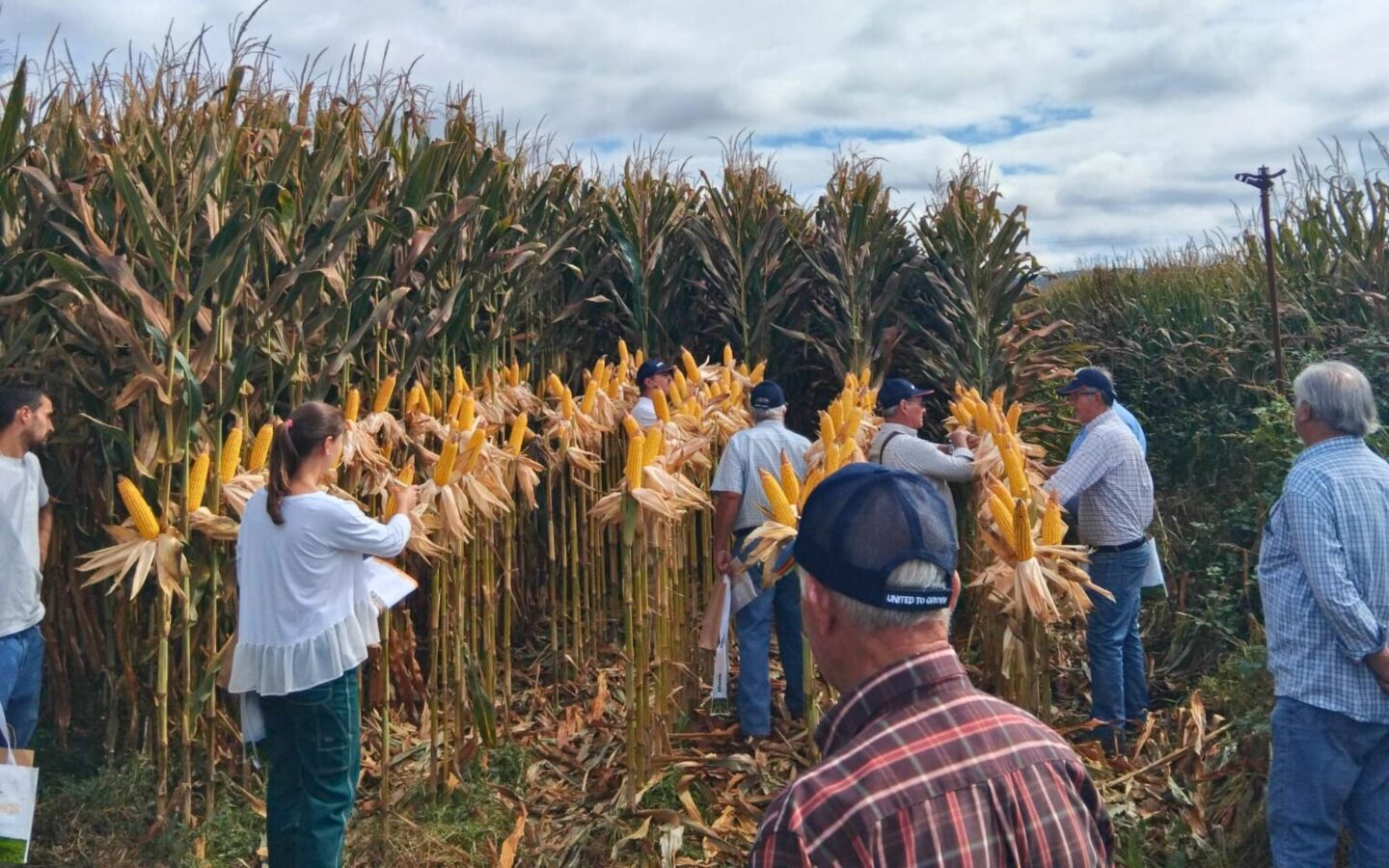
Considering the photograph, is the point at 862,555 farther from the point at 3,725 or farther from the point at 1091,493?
the point at 1091,493

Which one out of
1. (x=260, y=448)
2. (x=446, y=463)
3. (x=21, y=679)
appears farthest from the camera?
(x=446, y=463)

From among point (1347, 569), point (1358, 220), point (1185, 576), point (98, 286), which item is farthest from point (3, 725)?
point (1358, 220)

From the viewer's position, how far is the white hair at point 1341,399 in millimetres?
3068

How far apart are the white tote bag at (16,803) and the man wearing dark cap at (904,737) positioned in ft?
10.5

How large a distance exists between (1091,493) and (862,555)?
4259mm

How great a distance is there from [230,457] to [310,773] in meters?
1.34

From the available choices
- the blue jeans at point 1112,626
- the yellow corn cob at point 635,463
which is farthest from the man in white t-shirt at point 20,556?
the blue jeans at point 1112,626

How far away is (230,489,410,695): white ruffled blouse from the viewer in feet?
11.2

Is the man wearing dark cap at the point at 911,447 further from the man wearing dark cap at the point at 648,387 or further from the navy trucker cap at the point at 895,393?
the man wearing dark cap at the point at 648,387

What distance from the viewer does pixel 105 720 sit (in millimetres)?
4906

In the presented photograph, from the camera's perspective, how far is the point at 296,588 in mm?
3455

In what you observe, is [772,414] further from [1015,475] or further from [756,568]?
[1015,475]

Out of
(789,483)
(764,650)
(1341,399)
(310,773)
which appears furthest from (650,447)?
(1341,399)

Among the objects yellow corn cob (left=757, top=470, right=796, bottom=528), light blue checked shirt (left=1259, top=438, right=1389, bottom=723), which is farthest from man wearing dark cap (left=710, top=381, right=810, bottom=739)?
light blue checked shirt (left=1259, top=438, right=1389, bottom=723)
